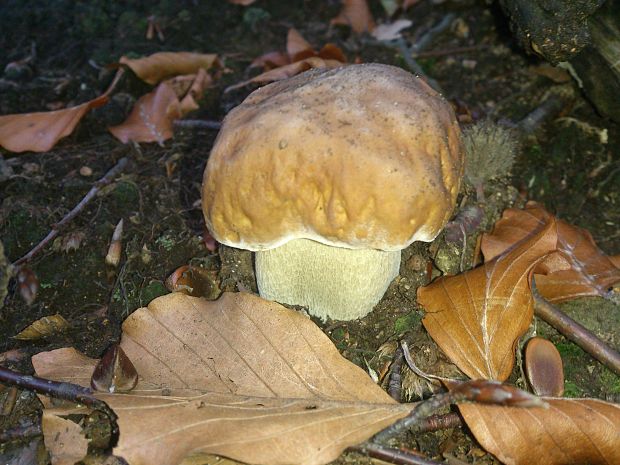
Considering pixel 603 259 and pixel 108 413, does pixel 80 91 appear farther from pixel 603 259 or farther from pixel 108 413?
pixel 603 259

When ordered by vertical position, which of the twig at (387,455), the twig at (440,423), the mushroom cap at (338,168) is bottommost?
the twig at (440,423)

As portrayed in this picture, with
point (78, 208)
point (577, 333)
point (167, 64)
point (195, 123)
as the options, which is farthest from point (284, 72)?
point (577, 333)

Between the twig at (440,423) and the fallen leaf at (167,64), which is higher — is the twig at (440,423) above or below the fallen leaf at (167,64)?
below

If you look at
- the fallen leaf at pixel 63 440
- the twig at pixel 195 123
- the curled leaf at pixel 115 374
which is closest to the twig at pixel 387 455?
the curled leaf at pixel 115 374

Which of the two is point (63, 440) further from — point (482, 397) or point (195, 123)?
point (195, 123)

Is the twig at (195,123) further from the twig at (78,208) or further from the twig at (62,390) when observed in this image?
the twig at (62,390)

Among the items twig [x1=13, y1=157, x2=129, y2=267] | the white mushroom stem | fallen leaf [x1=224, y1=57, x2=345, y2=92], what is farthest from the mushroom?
fallen leaf [x1=224, y1=57, x2=345, y2=92]
